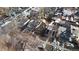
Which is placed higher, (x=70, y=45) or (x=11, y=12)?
(x=11, y=12)

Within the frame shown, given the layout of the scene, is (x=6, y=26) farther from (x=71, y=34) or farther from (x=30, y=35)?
(x=71, y=34)
